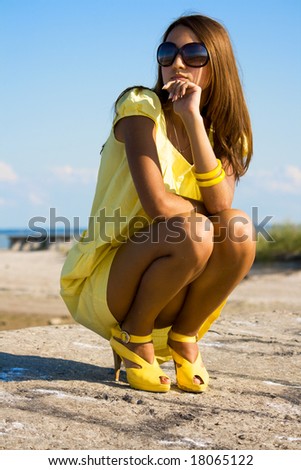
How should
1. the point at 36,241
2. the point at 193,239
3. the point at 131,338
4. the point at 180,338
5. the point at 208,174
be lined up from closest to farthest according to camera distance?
the point at 193,239, the point at 208,174, the point at 131,338, the point at 180,338, the point at 36,241

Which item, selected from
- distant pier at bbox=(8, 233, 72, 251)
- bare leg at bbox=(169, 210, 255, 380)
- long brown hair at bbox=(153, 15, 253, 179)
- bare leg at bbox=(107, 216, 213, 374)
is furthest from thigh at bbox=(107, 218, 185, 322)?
distant pier at bbox=(8, 233, 72, 251)

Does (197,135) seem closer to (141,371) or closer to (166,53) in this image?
(166,53)

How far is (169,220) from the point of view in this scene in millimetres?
2750

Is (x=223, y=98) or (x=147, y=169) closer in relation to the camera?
(x=147, y=169)

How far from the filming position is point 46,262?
1279cm

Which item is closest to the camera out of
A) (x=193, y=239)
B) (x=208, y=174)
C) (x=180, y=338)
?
(x=193, y=239)

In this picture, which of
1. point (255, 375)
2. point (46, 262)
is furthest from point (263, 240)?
point (255, 375)

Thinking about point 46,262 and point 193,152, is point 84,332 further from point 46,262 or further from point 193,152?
point 46,262

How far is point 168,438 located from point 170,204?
89cm

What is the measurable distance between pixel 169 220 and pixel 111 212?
0.95 feet

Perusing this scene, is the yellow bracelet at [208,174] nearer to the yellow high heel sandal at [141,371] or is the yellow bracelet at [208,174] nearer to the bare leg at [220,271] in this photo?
the bare leg at [220,271]

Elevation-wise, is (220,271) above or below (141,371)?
above

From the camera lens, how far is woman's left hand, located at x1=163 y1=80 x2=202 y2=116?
2.80 m
